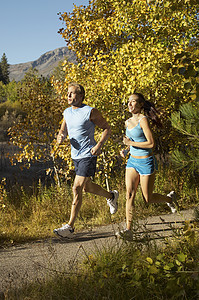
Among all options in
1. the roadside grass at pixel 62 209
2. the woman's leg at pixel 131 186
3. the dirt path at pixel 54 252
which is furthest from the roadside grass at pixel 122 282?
the roadside grass at pixel 62 209

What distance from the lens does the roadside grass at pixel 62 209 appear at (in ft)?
16.9

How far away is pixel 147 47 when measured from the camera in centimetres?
660

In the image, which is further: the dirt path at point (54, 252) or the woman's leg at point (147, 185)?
the woman's leg at point (147, 185)

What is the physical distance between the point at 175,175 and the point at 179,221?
199cm

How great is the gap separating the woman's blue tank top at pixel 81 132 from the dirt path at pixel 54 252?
1.07m

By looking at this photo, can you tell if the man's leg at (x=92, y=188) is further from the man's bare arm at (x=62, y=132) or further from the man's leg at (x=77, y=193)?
the man's bare arm at (x=62, y=132)

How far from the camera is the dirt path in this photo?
3.26m

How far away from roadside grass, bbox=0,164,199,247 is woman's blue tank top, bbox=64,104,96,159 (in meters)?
1.01

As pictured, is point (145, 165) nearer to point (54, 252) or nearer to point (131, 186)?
point (131, 186)

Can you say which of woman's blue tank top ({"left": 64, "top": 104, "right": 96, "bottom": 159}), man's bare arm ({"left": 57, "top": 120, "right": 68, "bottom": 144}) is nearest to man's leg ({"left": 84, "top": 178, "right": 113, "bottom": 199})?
woman's blue tank top ({"left": 64, "top": 104, "right": 96, "bottom": 159})

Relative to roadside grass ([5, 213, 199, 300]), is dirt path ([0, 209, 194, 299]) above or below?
below

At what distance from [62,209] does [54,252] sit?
7.84 feet

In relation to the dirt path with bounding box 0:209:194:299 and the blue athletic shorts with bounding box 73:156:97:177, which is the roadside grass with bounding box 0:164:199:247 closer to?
the dirt path with bounding box 0:209:194:299

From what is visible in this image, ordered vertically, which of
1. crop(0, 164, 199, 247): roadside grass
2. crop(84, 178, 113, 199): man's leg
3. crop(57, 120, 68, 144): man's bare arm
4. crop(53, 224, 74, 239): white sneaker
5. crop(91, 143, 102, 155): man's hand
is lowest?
crop(0, 164, 199, 247): roadside grass
